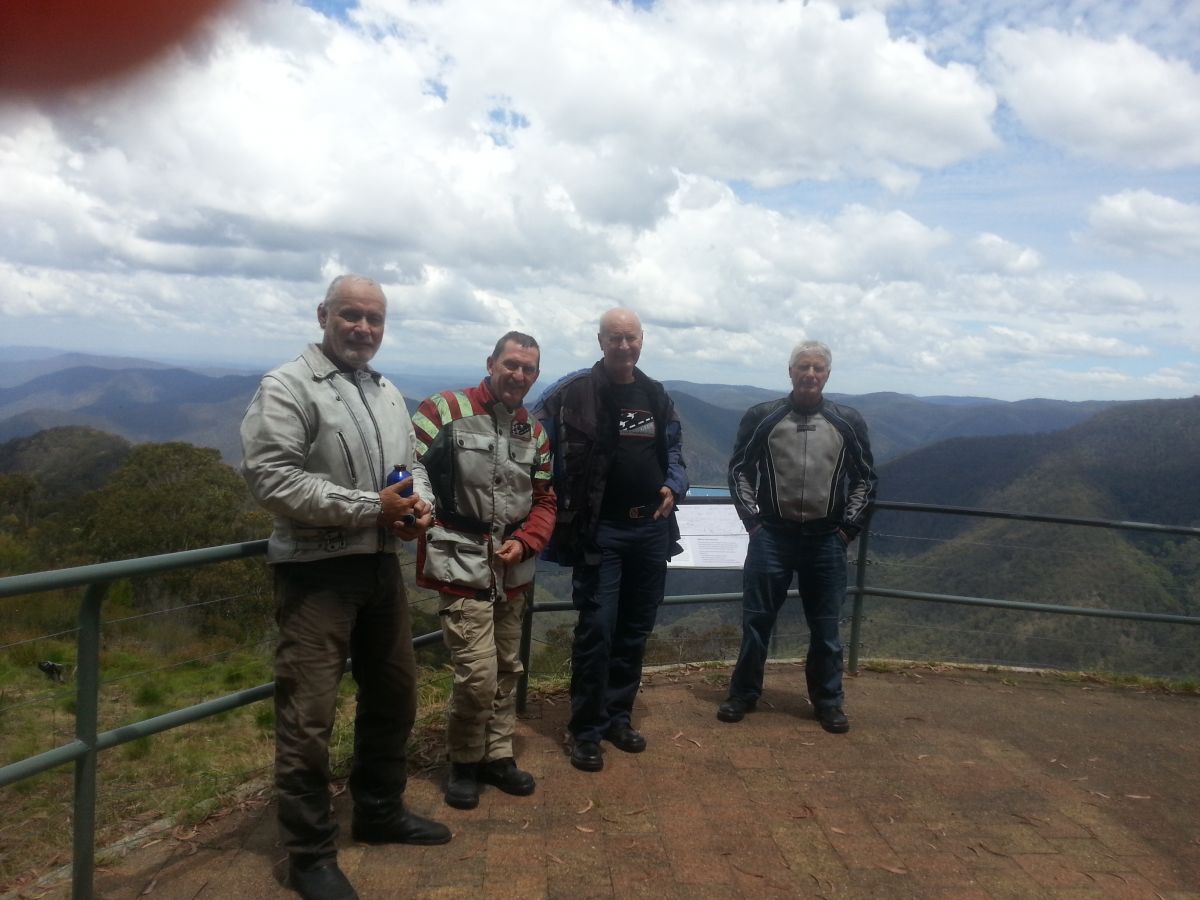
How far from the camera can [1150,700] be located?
5359 millimetres

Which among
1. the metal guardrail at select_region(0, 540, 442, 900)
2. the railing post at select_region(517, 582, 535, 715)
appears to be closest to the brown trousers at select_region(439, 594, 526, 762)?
the railing post at select_region(517, 582, 535, 715)

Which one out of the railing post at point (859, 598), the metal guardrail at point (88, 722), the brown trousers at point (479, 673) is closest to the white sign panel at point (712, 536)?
the railing post at point (859, 598)

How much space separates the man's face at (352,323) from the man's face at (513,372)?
2.08 feet

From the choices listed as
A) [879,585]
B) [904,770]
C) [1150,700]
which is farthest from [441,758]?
[1150,700]

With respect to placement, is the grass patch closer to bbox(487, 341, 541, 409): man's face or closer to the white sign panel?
bbox(487, 341, 541, 409): man's face

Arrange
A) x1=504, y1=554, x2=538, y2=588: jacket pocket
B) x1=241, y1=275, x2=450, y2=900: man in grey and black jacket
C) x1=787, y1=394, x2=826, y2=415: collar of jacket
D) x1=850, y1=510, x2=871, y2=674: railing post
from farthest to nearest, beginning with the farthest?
x1=850, y1=510, x2=871, y2=674: railing post → x1=787, y1=394, x2=826, y2=415: collar of jacket → x1=504, y1=554, x2=538, y2=588: jacket pocket → x1=241, y1=275, x2=450, y2=900: man in grey and black jacket

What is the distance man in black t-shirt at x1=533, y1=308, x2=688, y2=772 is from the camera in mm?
3852

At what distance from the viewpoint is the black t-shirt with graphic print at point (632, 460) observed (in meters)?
3.92

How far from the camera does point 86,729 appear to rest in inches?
101

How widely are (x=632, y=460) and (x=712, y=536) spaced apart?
147 centimetres

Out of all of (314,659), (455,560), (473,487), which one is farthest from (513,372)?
(314,659)

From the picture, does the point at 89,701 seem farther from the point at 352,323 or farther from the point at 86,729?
the point at 352,323

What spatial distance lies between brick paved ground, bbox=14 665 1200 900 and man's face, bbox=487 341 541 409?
162 cm

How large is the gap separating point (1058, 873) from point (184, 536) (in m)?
22.3
